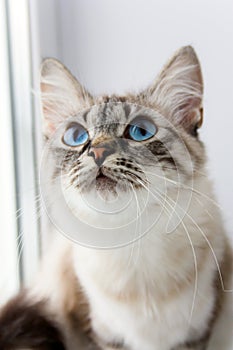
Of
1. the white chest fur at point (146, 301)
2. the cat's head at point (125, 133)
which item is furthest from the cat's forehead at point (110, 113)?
the white chest fur at point (146, 301)

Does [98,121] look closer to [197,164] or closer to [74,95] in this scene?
[74,95]

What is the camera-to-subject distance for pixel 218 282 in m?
0.78

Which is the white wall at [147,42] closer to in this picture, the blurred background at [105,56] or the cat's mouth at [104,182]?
the blurred background at [105,56]

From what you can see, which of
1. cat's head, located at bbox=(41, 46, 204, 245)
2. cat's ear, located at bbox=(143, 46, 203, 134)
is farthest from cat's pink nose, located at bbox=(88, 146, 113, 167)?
cat's ear, located at bbox=(143, 46, 203, 134)

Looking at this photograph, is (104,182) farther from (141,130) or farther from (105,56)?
(105,56)

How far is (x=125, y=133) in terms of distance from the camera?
74 cm

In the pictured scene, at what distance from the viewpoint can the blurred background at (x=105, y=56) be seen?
2.67 feet

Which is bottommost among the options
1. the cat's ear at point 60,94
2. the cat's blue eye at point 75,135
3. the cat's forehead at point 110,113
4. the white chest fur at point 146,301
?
the white chest fur at point 146,301

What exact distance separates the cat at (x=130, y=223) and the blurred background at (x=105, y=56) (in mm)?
41

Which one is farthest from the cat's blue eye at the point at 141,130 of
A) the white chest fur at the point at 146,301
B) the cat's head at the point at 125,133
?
the white chest fur at the point at 146,301

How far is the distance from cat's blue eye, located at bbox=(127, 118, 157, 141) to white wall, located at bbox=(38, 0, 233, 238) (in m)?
0.10

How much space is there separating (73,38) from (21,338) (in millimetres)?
502

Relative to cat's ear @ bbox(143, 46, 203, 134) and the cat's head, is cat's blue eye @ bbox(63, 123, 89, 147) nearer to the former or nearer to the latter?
the cat's head

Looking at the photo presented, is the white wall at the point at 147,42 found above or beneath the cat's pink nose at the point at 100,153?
above
